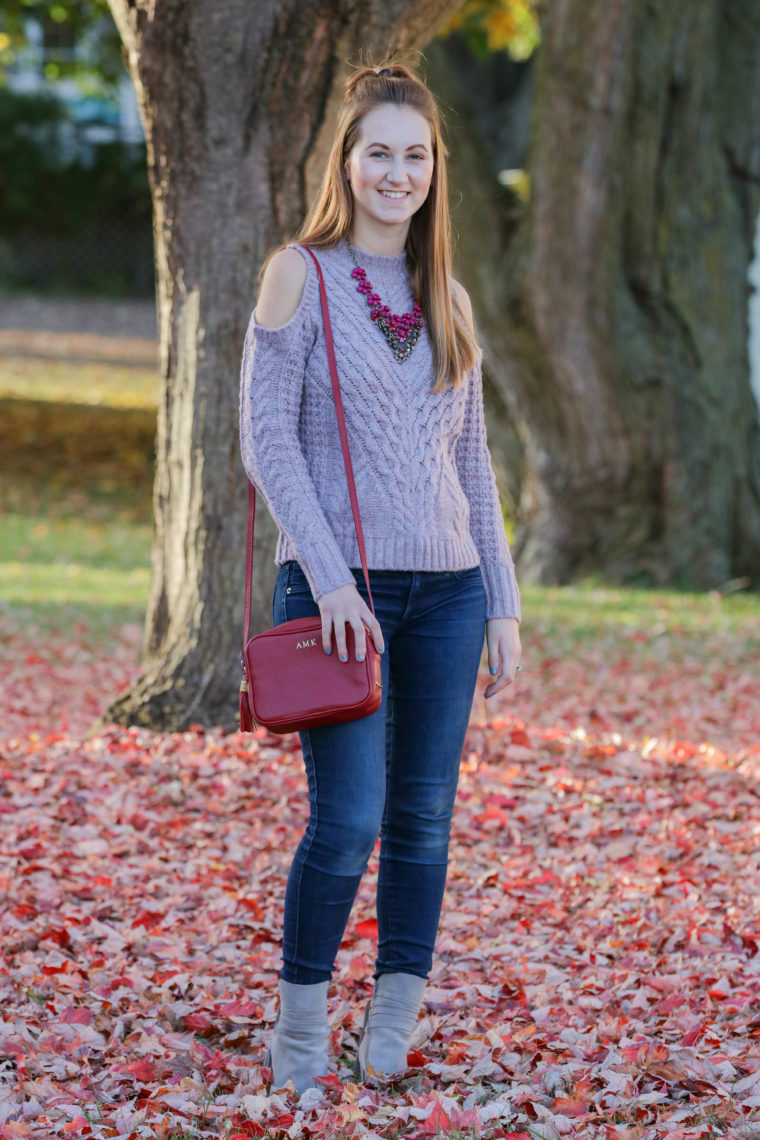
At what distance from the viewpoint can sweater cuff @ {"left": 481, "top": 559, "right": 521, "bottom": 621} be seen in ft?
9.68

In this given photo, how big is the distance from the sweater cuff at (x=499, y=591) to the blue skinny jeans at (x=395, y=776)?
0.21 feet

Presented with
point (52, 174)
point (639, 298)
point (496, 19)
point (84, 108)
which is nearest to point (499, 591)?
point (639, 298)

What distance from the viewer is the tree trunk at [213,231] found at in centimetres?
496

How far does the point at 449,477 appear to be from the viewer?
2859mm

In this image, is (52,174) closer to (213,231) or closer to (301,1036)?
(213,231)

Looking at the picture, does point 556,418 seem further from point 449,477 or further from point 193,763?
point 449,477

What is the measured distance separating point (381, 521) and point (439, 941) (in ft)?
5.24

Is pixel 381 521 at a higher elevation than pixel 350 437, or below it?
below

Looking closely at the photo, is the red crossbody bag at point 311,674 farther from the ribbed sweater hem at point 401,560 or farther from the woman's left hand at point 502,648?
the woman's left hand at point 502,648

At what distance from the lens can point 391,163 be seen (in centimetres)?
Result: 278

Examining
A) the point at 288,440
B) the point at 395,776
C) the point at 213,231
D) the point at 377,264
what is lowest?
the point at 395,776

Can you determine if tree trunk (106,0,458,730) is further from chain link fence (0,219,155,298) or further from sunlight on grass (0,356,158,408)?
chain link fence (0,219,155,298)

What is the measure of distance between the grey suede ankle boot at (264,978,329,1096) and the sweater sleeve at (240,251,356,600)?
32.8 inches

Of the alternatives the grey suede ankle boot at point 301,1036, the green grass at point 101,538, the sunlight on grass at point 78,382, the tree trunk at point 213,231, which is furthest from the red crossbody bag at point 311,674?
the sunlight on grass at point 78,382
